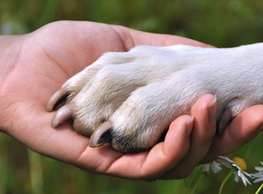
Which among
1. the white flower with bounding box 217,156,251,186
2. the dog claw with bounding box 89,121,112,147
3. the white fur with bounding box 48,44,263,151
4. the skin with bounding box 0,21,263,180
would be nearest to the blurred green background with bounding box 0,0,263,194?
the skin with bounding box 0,21,263,180

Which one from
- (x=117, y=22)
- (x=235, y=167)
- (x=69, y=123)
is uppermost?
(x=69, y=123)

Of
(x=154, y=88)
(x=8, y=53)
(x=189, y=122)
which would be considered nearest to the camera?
(x=189, y=122)

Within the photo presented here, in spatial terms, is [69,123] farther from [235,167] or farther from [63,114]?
[235,167]

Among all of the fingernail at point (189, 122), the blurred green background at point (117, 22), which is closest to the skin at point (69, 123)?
the fingernail at point (189, 122)

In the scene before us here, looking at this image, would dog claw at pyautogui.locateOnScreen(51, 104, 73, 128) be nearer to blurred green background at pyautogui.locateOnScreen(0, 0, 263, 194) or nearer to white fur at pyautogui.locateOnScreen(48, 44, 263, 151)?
white fur at pyautogui.locateOnScreen(48, 44, 263, 151)

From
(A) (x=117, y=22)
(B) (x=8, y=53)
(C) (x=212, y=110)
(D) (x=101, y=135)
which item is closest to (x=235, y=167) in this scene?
(C) (x=212, y=110)

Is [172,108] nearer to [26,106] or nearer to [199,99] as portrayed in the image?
[199,99]

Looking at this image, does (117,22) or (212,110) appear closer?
(212,110)
